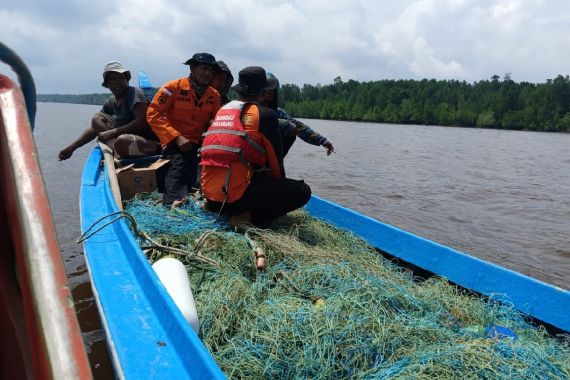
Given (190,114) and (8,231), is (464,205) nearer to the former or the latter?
(190,114)

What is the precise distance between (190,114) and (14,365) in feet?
14.0

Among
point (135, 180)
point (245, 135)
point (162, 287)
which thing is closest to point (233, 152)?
point (245, 135)

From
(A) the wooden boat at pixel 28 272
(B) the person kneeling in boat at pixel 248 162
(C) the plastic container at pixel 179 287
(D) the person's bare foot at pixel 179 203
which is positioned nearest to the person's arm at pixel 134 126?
(D) the person's bare foot at pixel 179 203

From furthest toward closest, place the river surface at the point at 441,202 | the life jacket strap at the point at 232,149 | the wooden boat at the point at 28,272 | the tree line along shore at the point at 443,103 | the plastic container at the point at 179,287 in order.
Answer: the tree line along shore at the point at 443,103 < the river surface at the point at 441,202 < the life jacket strap at the point at 232,149 < the plastic container at the point at 179,287 < the wooden boat at the point at 28,272

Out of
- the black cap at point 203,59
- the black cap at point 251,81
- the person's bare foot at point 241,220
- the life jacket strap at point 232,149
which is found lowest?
the person's bare foot at point 241,220

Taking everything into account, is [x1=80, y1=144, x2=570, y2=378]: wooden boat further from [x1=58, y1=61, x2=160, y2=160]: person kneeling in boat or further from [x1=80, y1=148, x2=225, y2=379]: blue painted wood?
[x1=58, y1=61, x2=160, y2=160]: person kneeling in boat

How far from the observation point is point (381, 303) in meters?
2.55

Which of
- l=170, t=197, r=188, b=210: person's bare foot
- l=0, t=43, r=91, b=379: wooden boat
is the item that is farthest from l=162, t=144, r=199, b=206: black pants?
l=0, t=43, r=91, b=379: wooden boat

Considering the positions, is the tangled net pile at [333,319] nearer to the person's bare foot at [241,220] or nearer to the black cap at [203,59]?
the person's bare foot at [241,220]

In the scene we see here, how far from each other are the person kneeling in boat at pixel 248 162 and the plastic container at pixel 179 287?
1.10m

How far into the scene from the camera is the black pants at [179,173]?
177 inches

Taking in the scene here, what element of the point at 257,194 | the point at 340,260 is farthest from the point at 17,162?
the point at 257,194

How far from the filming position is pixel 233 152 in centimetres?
359

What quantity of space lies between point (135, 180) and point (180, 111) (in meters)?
0.95
